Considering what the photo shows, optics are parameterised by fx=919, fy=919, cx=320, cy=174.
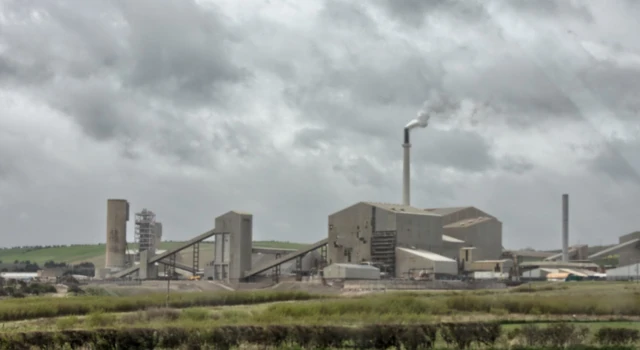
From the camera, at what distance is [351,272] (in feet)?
404

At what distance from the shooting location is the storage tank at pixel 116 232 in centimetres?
17275

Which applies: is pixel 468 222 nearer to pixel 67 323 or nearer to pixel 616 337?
pixel 67 323

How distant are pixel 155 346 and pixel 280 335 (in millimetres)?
4895

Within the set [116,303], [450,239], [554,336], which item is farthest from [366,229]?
[554,336]

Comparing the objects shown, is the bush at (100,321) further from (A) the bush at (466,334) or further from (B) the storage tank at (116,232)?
(B) the storage tank at (116,232)

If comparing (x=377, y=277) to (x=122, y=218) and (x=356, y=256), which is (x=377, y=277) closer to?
(x=356, y=256)

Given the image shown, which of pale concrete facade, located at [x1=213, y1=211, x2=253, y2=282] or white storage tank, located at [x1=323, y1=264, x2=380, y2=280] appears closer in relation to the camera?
white storage tank, located at [x1=323, y1=264, x2=380, y2=280]

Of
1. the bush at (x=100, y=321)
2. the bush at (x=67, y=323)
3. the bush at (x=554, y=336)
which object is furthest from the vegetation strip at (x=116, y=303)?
the bush at (x=554, y=336)

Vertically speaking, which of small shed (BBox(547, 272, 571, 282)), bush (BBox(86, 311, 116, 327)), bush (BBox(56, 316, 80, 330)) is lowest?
bush (BBox(56, 316, 80, 330))

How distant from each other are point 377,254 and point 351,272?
13.5 meters

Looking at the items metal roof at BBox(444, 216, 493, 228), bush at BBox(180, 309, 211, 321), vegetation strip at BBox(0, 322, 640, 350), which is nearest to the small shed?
metal roof at BBox(444, 216, 493, 228)

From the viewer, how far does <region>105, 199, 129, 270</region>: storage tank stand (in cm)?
17275

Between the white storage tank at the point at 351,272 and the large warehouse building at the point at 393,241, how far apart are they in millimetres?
8448

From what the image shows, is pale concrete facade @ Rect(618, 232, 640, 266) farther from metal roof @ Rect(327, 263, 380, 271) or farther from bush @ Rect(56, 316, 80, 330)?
bush @ Rect(56, 316, 80, 330)
